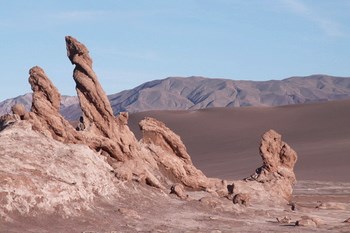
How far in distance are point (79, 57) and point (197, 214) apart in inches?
281

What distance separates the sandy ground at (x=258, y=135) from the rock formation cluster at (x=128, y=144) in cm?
1896

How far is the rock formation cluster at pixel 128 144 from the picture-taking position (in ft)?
83.4

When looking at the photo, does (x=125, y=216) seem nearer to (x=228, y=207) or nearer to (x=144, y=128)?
(x=228, y=207)

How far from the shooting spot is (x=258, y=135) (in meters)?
89.1

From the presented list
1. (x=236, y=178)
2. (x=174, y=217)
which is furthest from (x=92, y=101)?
(x=236, y=178)

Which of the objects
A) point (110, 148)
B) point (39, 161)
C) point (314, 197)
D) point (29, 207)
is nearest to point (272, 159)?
point (314, 197)

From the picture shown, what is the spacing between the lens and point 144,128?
1195 inches

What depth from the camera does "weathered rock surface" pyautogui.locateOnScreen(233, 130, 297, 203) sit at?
30078mm

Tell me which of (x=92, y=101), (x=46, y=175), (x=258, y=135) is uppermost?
(x=258, y=135)

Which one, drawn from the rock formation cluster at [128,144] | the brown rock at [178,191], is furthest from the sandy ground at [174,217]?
the rock formation cluster at [128,144]

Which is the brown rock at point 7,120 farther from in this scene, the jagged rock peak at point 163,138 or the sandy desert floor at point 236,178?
the jagged rock peak at point 163,138

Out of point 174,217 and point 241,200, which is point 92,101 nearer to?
point 241,200

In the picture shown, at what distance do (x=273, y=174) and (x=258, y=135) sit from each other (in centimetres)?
5775

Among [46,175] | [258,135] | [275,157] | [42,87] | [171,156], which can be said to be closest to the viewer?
[46,175]
